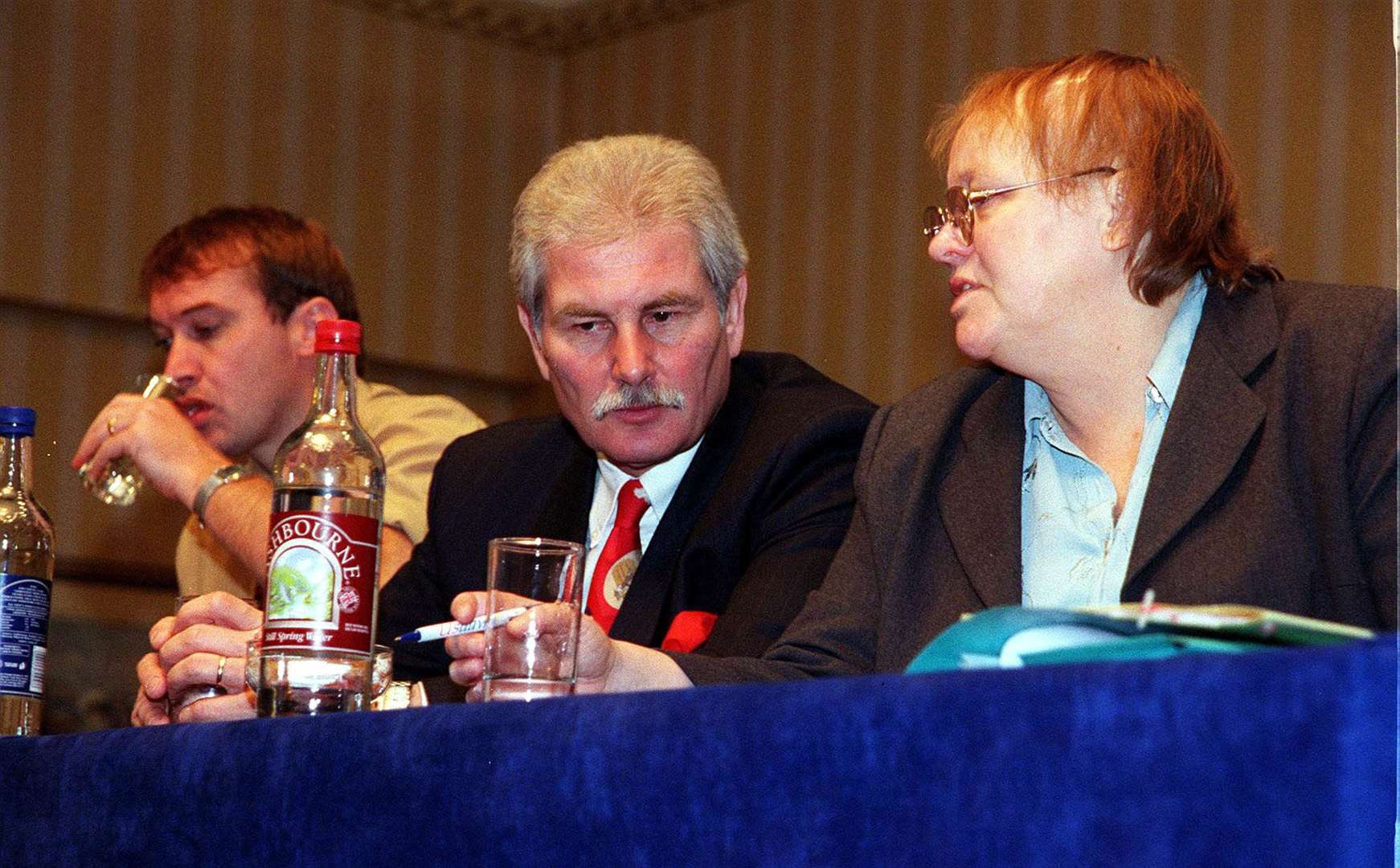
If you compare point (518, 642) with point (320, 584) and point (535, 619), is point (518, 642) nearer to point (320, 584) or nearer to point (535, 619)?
point (535, 619)

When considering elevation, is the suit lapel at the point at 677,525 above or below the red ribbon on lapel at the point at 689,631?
above

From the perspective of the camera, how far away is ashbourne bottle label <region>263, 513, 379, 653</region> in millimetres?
1077

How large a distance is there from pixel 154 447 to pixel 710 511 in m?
0.95

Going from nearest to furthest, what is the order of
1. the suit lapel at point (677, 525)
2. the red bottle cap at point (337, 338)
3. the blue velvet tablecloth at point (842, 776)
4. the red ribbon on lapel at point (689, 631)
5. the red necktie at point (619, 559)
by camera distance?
the blue velvet tablecloth at point (842, 776)
the red bottle cap at point (337, 338)
the red ribbon on lapel at point (689, 631)
the suit lapel at point (677, 525)
the red necktie at point (619, 559)

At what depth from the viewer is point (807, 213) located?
189 inches

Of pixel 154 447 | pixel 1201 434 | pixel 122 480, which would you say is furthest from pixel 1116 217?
pixel 122 480

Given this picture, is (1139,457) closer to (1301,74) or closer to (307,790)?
(307,790)

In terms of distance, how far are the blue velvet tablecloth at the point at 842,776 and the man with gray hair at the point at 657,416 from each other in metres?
0.71

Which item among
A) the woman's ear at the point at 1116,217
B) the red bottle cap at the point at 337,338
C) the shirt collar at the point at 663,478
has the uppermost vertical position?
the woman's ear at the point at 1116,217

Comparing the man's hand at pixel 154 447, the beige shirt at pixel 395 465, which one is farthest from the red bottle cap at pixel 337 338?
the man's hand at pixel 154 447

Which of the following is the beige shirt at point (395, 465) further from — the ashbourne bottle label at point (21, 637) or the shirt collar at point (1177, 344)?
the shirt collar at point (1177, 344)

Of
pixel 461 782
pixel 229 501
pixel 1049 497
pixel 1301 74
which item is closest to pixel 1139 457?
pixel 1049 497

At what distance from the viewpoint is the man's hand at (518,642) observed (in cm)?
111

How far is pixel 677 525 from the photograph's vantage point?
177 centimetres
